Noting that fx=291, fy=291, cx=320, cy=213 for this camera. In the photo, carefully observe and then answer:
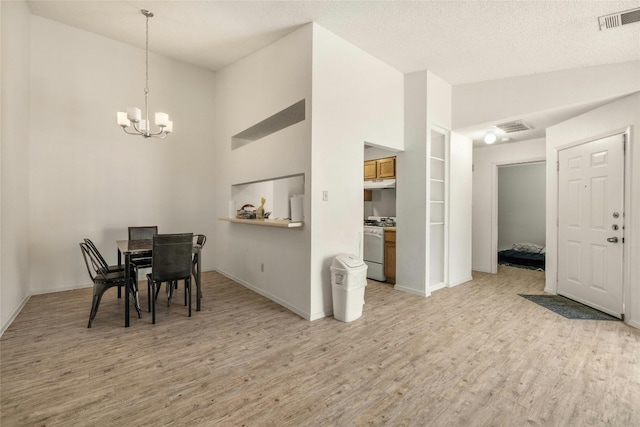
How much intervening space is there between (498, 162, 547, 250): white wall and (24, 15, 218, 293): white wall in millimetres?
7300

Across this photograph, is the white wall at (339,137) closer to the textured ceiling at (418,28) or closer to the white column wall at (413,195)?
the textured ceiling at (418,28)

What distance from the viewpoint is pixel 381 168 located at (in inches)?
203

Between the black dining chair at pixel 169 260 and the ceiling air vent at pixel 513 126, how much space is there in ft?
15.3

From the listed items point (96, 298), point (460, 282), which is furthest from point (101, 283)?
point (460, 282)

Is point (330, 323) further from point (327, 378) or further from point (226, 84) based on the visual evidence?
point (226, 84)

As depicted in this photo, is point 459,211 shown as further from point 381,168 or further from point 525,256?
point 525,256

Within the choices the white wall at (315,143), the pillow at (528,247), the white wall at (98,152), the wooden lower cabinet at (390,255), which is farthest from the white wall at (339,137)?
the pillow at (528,247)

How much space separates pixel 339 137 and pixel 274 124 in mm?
1381

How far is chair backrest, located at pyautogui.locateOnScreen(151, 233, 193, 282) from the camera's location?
311 centimetres

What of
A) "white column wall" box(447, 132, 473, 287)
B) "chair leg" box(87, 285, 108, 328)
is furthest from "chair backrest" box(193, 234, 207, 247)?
"white column wall" box(447, 132, 473, 287)

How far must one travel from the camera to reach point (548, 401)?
193 centimetres

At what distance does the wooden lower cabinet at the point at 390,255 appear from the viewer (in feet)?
15.4

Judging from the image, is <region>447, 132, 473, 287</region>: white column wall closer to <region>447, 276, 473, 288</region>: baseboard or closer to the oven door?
<region>447, 276, 473, 288</region>: baseboard

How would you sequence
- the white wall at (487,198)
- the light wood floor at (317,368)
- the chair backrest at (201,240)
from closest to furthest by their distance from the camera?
the light wood floor at (317,368), the chair backrest at (201,240), the white wall at (487,198)
